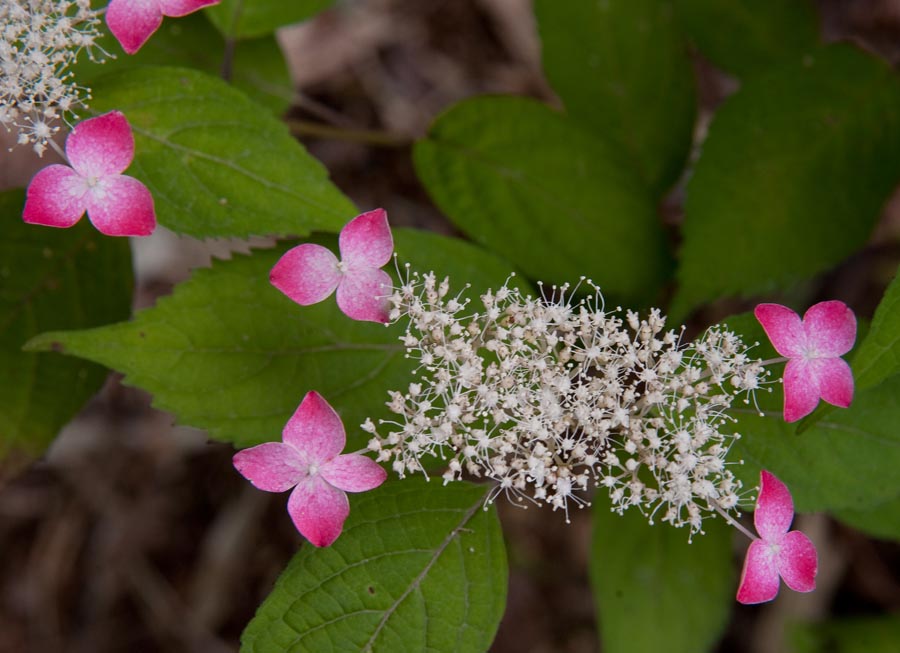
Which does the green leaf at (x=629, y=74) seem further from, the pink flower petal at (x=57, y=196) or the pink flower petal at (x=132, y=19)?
the pink flower petal at (x=57, y=196)

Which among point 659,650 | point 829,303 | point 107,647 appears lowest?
point 107,647

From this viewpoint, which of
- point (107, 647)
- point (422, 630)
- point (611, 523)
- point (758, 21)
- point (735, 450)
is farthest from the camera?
point (107, 647)

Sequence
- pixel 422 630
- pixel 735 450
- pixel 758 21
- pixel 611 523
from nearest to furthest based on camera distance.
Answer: pixel 422 630 < pixel 735 450 < pixel 611 523 < pixel 758 21

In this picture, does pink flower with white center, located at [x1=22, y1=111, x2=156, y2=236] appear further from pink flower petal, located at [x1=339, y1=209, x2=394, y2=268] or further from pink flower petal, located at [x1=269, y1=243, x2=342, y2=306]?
pink flower petal, located at [x1=339, y1=209, x2=394, y2=268]

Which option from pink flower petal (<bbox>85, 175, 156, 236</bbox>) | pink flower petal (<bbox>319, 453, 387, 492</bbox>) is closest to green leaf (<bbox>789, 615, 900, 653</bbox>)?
pink flower petal (<bbox>319, 453, 387, 492</bbox>)

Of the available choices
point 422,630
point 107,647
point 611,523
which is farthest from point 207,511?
point 422,630

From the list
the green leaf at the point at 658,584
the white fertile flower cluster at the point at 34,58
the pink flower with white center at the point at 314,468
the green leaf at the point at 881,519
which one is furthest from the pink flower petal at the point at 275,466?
the green leaf at the point at 881,519

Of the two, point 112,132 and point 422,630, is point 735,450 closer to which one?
point 422,630
